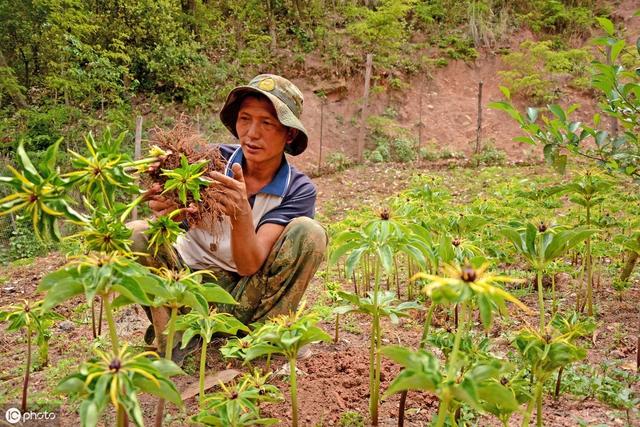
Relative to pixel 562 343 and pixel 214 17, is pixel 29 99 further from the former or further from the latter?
pixel 562 343

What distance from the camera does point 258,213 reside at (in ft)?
8.26

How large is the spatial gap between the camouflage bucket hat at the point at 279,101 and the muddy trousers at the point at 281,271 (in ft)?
1.55

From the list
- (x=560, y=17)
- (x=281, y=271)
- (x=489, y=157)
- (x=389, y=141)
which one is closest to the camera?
(x=281, y=271)

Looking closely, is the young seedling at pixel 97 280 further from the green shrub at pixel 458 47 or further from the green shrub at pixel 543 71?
the green shrub at pixel 458 47

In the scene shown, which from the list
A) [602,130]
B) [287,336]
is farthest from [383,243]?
[602,130]

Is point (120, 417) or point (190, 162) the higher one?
point (190, 162)

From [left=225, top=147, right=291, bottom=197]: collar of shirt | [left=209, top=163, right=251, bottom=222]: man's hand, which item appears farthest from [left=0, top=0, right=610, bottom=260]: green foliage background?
[left=209, top=163, right=251, bottom=222]: man's hand

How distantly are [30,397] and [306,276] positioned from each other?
1.29 meters

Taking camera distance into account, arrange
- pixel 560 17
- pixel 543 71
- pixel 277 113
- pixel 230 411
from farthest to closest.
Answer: pixel 560 17
pixel 543 71
pixel 277 113
pixel 230 411

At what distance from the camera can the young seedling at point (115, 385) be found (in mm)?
835

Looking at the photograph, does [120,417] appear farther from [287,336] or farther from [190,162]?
[190,162]

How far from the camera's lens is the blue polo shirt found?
247 centimetres

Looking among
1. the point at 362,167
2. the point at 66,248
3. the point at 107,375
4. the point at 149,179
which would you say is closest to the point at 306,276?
the point at 149,179

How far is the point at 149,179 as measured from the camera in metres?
1.71
